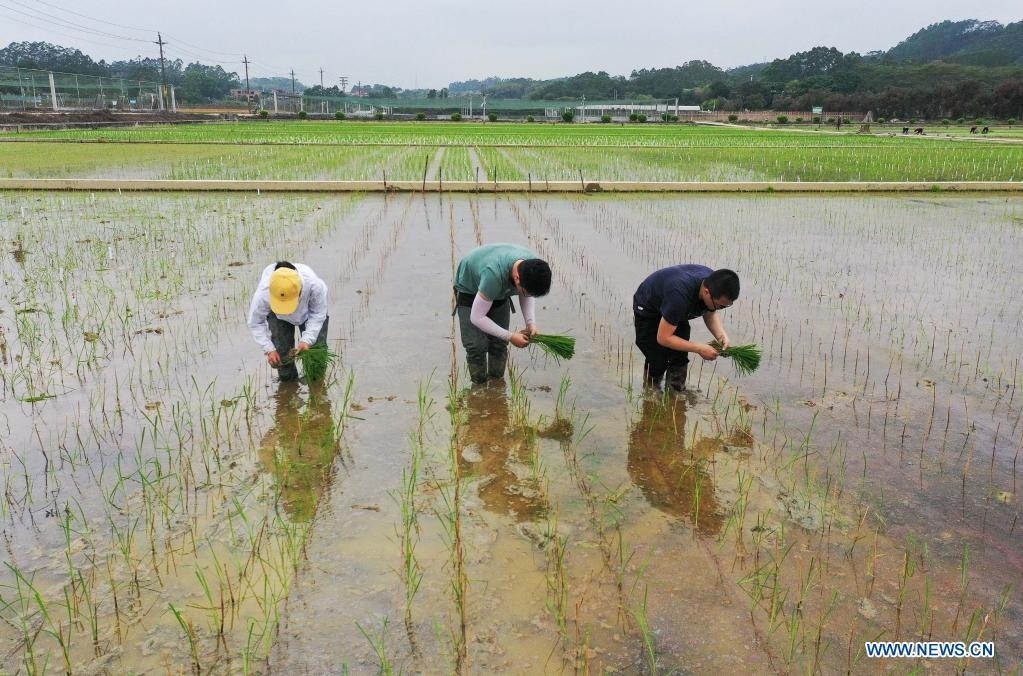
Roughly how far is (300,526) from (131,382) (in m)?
2.07

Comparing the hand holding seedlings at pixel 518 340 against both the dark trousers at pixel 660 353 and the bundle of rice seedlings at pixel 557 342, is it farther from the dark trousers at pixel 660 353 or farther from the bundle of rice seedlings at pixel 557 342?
the dark trousers at pixel 660 353

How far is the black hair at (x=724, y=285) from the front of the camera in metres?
3.45

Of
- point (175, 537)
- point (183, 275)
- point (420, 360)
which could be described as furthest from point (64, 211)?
point (175, 537)

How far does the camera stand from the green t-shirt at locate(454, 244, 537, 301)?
152 inches

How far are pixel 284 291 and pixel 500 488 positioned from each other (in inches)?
61.9

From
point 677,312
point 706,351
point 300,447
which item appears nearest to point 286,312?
point 300,447

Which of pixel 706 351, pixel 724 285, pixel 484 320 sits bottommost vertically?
pixel 706 351

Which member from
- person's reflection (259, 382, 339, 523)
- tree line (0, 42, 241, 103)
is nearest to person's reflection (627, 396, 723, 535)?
person's reflection (259, 382, 339, 523)

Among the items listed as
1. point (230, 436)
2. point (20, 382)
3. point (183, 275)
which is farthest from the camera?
point (183, 275)

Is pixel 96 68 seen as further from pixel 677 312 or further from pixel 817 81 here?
pixel 677 312

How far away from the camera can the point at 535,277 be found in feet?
11.4

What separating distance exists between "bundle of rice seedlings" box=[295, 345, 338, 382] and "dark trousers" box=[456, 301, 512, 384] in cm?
80

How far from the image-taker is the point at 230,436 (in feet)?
12.1

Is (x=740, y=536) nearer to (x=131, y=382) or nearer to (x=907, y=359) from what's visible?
(x=907, y=359)
